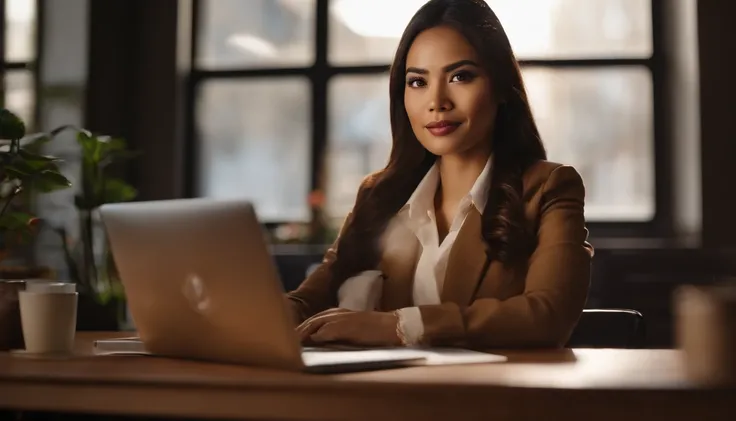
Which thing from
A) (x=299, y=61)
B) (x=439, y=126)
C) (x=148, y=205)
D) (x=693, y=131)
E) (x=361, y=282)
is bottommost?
(x=361, y=282)

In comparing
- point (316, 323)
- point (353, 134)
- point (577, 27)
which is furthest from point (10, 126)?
point (577, 27)

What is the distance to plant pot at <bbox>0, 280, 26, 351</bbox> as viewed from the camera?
1300 mm

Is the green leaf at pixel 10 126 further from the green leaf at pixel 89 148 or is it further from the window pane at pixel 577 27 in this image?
the window pane at pixel 577 27

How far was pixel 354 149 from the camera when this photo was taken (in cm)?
396

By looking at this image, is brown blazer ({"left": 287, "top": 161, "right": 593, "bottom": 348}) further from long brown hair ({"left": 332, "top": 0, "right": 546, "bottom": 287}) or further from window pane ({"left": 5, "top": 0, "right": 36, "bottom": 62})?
window pane ({"left": 5, "top": 0, "right": 36, "bottom": 62})

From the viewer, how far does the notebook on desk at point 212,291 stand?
0.95 metres

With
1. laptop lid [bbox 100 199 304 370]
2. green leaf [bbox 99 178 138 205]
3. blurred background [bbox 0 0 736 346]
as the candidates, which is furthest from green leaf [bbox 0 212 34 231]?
A: blurred background [bbox 0 0 736 346]

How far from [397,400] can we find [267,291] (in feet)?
0.65

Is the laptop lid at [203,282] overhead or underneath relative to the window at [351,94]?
underneath

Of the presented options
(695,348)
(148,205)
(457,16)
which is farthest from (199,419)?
(457,16)

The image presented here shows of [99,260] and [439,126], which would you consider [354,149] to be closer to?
[99,260]

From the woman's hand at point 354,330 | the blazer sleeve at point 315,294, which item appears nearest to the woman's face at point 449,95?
the blazer sleeve at point 315,294

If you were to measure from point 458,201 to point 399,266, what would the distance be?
0.19 meters

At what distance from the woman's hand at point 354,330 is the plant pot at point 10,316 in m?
0.43
